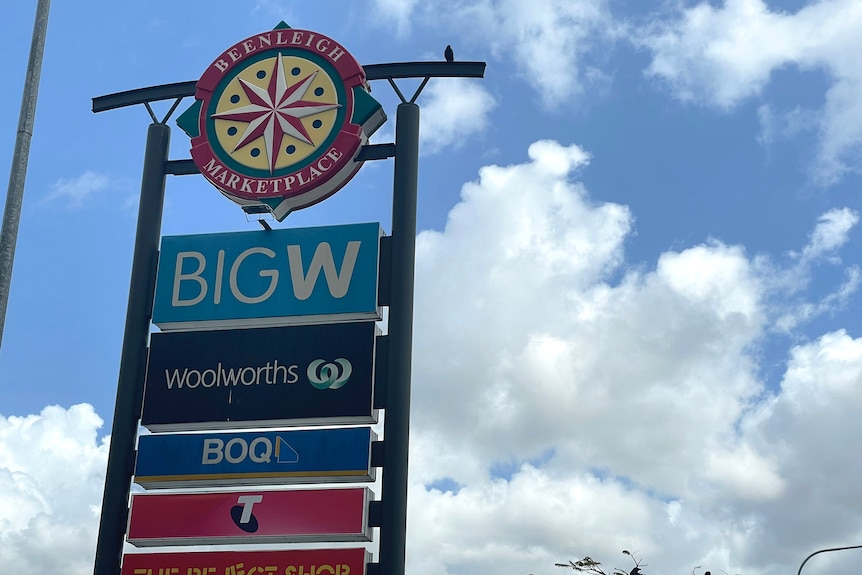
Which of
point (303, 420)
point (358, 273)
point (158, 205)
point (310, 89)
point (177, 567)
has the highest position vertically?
point (310, 89)

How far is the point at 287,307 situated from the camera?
16609 mm

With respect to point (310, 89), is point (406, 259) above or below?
below

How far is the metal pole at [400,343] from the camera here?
14.9 metres

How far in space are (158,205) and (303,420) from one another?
456cm

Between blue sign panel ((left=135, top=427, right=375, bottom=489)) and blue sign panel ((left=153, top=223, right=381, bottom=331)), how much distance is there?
5.66 ft

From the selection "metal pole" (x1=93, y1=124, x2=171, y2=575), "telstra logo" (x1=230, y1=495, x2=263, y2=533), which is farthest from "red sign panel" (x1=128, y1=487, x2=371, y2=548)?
"metal pole" (x1=93, y1=124, x2=171, y2=575)

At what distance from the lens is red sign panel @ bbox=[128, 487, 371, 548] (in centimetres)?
1512

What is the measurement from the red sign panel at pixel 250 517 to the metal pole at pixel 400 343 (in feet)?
1.33

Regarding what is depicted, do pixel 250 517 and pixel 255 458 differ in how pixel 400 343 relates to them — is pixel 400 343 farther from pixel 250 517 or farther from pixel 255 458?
pixel 250 517

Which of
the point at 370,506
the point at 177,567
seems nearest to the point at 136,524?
the point at 177,567

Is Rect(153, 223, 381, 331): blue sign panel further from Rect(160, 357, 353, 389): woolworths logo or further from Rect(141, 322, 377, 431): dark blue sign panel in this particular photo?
Rect(160, 357, 353, 389): woolworths logo

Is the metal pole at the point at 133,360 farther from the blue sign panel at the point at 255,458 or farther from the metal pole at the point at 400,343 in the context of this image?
the metal pole at the point at 400,343

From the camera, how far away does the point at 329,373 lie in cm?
1594

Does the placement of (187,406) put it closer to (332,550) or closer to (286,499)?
(286,499)
